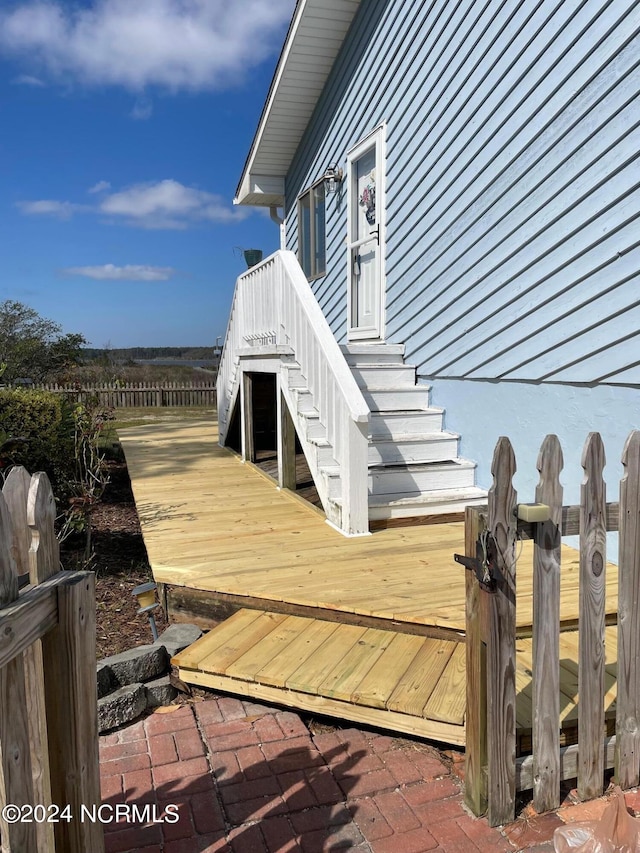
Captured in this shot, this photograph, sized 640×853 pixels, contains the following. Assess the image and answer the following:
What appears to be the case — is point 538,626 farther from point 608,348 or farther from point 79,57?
point 79,57

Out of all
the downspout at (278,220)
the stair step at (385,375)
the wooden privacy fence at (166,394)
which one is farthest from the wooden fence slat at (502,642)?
the wooden privacy fence at (166,394)

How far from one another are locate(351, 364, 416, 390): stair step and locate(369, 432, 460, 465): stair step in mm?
740

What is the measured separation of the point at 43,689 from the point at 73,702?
7 centimetres

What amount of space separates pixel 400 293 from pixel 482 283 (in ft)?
5.13

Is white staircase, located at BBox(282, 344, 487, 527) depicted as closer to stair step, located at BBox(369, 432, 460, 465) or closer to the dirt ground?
stair step, located at BBox(369, 432, 460, 465)

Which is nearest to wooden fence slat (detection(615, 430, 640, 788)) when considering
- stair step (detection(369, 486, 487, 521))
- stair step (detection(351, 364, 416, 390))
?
stair step (detection(369, 486, 487, 521))

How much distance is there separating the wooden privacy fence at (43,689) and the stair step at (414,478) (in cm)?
344

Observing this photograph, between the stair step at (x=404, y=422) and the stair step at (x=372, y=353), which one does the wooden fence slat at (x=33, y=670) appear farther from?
the stair step at (x=372, y=353)

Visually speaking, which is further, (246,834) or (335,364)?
(335,364)

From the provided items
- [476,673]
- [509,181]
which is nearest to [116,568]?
[476,673]

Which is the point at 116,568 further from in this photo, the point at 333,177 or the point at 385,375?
the point at 333,177

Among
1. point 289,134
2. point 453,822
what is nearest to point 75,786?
point 453,822

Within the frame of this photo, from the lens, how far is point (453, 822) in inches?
78.9

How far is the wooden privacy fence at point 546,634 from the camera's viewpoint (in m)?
1.87
